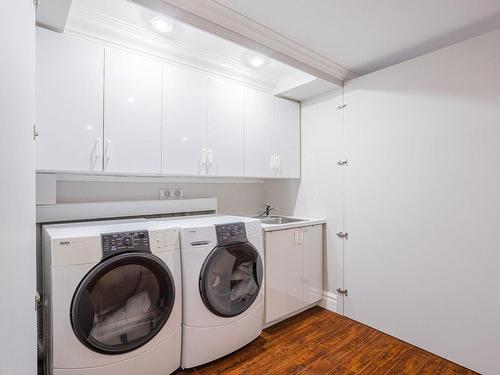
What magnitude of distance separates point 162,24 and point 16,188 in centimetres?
161

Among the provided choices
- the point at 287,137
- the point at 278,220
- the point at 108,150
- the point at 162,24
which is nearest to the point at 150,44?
the point at 162,24

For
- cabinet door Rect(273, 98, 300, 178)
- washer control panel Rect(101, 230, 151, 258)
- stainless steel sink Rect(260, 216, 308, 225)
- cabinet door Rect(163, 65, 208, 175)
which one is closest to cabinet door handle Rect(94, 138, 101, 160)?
cabinet door Rect(163, 65, 208, 175)

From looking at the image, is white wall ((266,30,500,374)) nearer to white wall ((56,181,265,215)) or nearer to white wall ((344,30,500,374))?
white wall ((344,30,500,374))

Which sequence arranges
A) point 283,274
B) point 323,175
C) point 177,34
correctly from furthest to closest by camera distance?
1. point 323,175
2. point 283,274
3. point 177,34

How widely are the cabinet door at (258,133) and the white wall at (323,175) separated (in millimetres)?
462

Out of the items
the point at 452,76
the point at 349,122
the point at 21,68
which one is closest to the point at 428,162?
the point at 452,76

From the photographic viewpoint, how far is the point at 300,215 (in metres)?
3.14

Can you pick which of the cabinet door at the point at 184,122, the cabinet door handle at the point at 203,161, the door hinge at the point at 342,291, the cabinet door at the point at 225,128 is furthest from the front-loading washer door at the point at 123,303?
the door hinge at the point at 342,291

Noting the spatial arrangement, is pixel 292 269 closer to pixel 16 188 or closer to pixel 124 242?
pixel 124 242

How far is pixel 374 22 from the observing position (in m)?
1.90

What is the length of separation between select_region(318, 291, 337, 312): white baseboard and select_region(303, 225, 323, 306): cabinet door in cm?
5

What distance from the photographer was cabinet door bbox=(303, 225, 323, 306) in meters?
2.70

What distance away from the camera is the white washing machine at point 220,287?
5.97 feet

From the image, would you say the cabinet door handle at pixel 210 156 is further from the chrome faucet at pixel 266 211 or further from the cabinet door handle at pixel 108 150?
the chrome faucet at pixel 266 211
